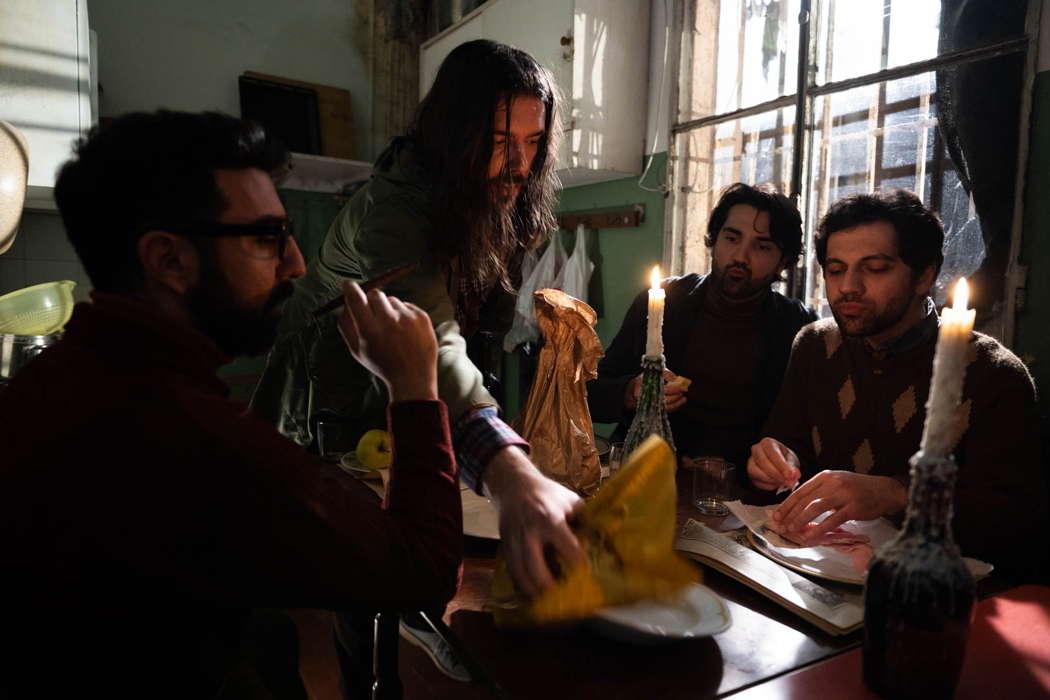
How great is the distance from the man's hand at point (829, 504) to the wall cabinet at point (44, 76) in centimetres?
Answer: 303

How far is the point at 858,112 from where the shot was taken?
2941 millimetres

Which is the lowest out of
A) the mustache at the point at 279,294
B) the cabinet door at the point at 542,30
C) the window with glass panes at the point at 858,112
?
the mustache at the point at 279,294

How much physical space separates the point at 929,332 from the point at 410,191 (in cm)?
140

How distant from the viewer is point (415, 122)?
67.1 inches

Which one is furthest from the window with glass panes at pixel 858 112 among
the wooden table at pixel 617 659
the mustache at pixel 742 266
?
the wooden table at pixel 617 659

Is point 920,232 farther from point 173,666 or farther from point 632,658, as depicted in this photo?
point 173,666

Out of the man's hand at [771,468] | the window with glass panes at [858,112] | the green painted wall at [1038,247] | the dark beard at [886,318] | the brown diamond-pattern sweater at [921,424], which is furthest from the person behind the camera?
the window with glass panes at [858,112]

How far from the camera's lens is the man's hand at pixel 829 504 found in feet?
3.96

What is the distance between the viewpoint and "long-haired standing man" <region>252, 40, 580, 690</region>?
1.41 meters

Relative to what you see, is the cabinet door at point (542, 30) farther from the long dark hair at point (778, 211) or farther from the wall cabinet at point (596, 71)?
the long dark hair at point (778, 211)

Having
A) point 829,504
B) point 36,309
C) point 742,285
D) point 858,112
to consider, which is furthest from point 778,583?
point 36,309

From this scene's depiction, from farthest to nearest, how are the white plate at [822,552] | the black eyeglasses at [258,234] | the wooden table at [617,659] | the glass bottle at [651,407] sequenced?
the glass bottle at [651,407]
the white plate at [822,552]
the black eyeglasses at [258,234]
the wooden table at [617,659]

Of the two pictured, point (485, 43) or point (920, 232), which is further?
point (920, 232)

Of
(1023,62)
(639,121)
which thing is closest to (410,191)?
(1023,62)
